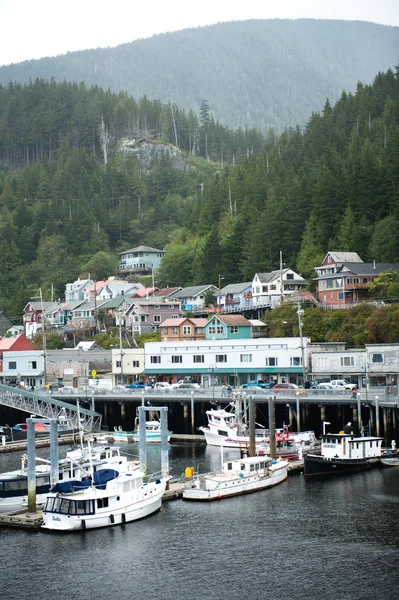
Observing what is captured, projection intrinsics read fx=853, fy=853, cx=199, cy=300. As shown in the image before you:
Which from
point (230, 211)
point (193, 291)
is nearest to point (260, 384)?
point (193, 291)

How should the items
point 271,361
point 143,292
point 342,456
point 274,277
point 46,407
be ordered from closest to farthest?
point 342,456 → point 46,407 → point 271,361 → point 274,277 → point 143,292

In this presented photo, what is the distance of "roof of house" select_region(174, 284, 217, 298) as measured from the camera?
124 meters

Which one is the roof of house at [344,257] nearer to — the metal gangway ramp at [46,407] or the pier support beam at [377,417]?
the metal gangway ramp at [46,407]

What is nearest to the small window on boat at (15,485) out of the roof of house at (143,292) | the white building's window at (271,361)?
the white building's window at (271,361)

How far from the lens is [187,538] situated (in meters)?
41.8

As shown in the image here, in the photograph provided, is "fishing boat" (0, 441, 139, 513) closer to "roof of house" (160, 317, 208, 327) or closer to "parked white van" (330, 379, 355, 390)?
"parked white van" (330, 379, 355, 390)

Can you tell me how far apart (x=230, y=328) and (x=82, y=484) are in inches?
2225

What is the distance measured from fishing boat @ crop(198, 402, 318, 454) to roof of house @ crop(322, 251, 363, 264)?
126ft

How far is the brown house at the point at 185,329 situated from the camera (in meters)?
104

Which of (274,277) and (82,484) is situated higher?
(274,277)

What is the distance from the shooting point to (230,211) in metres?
146

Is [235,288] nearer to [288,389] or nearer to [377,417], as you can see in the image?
[288,389]

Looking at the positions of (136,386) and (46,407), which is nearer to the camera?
(46,407)

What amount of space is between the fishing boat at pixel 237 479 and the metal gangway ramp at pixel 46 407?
84.2ft
